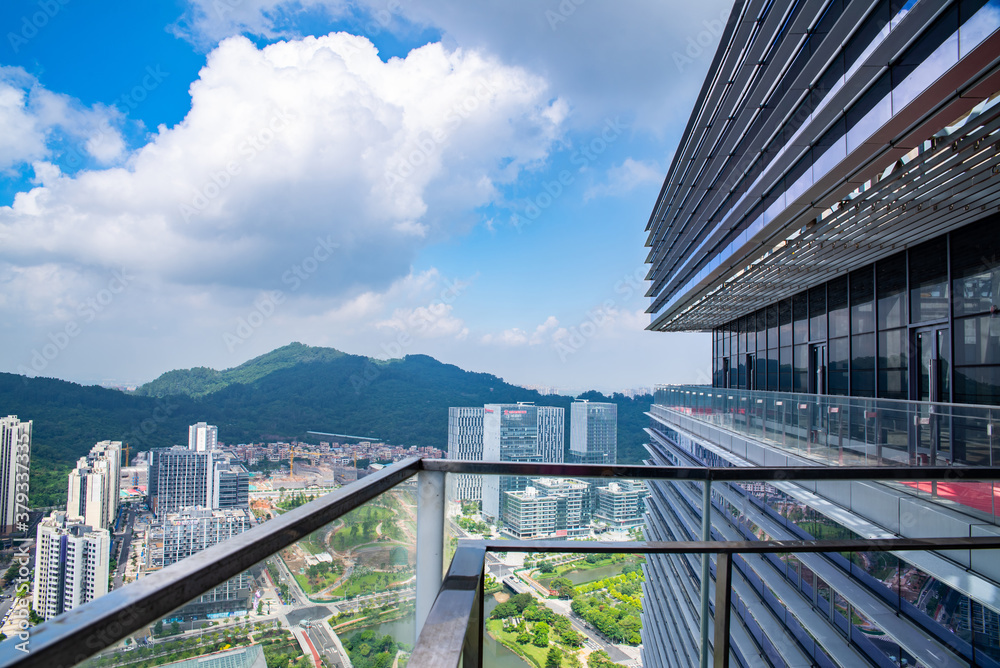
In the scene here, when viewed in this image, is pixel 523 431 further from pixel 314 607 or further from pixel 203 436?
pixel 314 607

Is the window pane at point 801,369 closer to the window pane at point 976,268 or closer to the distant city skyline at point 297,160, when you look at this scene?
the distant city skyline at point 297,160

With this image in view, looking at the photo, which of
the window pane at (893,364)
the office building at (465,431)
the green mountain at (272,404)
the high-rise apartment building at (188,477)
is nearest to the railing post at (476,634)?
the green mountain at (272,404)

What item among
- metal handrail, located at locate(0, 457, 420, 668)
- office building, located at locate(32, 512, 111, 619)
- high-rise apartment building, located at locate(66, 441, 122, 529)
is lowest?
high-rise apartment building, located at locate(66, 441, 122, 529)

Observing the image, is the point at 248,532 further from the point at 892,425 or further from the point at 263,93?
the point at 263,93

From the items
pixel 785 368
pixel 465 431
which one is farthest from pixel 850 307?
pixel 465 431

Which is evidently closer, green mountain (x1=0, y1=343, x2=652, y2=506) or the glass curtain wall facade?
the glass curtain wall facade

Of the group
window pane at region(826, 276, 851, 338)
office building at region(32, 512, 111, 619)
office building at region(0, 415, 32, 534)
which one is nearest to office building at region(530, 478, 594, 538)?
office building at region(32, 512, 111, 619)

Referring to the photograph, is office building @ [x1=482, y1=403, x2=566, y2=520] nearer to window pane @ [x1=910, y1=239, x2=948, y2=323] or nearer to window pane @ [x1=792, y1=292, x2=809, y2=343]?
window pane @ [x1=792, y1=292, x2=809, y2=343]
